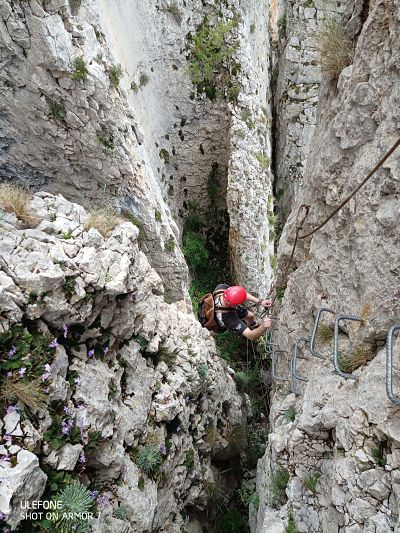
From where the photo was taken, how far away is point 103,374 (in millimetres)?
5438

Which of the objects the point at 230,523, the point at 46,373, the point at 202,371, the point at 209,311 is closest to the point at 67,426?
the point at 46,373

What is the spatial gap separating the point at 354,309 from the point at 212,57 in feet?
34.2

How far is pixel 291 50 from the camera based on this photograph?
13852 millimetres

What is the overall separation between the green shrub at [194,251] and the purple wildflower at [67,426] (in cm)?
876

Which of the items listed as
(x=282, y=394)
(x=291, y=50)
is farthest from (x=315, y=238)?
(x=291, y=50)

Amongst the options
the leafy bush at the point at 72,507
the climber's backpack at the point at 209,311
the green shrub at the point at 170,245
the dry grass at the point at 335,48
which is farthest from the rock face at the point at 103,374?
the dry grass at the point at 335,48

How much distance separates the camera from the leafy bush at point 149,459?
570 cm

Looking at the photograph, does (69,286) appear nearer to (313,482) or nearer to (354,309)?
(354,309)

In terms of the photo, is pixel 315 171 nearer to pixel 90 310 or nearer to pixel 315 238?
pixel 315 238

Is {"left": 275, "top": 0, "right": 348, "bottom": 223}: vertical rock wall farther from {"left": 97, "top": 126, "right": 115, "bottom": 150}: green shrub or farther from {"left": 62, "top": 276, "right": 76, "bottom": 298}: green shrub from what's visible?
{"left": 62, "top": 276, "right": 76, "bottom": 298}: green shrub

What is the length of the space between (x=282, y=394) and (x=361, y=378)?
129 inches

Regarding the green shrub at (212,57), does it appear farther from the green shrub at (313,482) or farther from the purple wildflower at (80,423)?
the green shrub at (313,482)

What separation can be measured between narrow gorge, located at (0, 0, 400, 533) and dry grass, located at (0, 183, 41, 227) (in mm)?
24

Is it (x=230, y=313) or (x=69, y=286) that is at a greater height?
(x=69, y=286)
